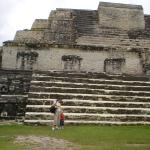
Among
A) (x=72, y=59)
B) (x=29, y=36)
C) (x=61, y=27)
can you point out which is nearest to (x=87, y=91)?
(x=72, y=59)

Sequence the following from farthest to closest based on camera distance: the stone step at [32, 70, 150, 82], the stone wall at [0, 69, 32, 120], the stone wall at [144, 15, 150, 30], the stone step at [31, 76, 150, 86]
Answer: the stone wall at [144, 15, 150, 30]
the stone step at [32, 70, 150, 82]
the stone step at [31, 76, 150, 86]
the stone wall at [0, 69, 32, 120]

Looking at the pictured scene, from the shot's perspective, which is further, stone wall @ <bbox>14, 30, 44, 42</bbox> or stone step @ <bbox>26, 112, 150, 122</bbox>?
stone wall @ <bbox>14, 30, 44, 42</bbox>

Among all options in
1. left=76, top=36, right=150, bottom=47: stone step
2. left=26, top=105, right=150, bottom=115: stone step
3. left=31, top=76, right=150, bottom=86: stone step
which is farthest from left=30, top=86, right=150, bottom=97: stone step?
left=76, top=36, right=150, bottom=47: stone step

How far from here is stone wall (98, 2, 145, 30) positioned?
983 inches

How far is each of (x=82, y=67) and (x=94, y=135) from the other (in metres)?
11.9

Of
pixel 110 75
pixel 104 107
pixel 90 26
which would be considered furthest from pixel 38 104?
pixel 90 26

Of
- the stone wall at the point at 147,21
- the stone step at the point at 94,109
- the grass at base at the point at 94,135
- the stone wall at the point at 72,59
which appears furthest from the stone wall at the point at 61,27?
the grass at base at the point at 94,135

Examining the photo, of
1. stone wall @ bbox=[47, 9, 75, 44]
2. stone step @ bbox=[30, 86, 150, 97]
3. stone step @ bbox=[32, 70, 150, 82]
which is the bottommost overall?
stone step @ bbox=[30, 86, 150, 97]

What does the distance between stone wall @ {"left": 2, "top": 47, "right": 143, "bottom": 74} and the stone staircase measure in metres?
5.06

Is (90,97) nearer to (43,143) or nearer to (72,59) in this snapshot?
(43,143)

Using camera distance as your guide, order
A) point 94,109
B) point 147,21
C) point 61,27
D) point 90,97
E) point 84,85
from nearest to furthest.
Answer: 1. point 94,109
2. point 90,97
3. point 84,85
4. point 61,27
5. point 147,21

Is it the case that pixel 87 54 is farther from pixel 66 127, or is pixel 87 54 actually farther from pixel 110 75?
pixel 66 127

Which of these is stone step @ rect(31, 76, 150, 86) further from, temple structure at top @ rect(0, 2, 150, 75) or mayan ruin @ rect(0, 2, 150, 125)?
temple structure at top @ rect(0, 2, 150, 75)

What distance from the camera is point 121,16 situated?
25.5 m
